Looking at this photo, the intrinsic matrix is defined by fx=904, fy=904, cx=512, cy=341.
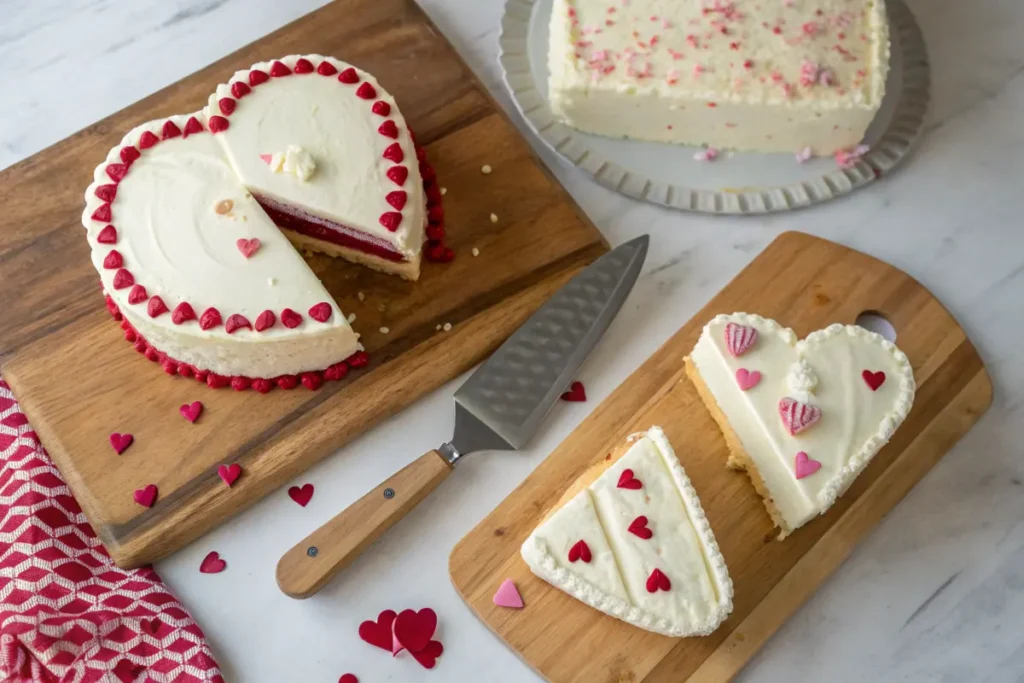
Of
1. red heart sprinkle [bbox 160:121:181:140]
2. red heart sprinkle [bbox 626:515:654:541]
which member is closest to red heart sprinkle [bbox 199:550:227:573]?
red heart sprinkle [bbox 626:515:654:541]

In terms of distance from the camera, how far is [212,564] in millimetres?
2918

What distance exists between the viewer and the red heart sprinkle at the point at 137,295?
2.86 meters

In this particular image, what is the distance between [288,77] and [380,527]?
1612 mm

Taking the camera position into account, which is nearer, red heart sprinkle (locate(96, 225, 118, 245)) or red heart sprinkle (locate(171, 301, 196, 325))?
red heart sprinkle (locate(171, 301, 196, 325))

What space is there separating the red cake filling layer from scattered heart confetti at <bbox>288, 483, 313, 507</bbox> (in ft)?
2.72

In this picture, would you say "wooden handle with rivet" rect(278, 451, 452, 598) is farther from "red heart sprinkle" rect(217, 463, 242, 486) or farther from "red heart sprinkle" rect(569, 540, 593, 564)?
"red heart sprinkle" rect(569, 540, 593, 564)

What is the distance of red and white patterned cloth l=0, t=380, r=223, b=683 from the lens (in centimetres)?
266

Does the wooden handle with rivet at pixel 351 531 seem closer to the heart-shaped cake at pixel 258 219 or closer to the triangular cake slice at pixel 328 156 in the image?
the heart-shaped cake at pixel 258 219

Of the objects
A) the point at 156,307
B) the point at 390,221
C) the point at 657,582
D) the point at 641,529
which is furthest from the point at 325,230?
the point at 657,582

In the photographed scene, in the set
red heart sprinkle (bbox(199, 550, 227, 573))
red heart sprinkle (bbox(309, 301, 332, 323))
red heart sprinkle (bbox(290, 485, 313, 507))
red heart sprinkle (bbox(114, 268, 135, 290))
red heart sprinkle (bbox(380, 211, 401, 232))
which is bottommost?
red heart sprinkle (bbox(199, 550, 227, 573))

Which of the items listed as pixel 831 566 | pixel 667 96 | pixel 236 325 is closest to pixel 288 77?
pixel 236 325

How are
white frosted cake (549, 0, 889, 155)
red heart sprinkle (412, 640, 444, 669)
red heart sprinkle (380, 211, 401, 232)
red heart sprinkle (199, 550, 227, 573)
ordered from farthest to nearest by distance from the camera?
white frosted cake (549, 0, 889, 155)
red heart sprinkle (380, 211, 401, 232)
red heart sprinkle (199, 550, 227, 573)
red heart sprinkle (412, 640, 444, 669)

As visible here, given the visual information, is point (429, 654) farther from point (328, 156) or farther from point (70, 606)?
point (328, 156)

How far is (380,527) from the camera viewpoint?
9.18 feet
